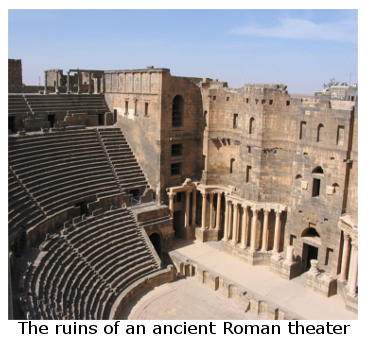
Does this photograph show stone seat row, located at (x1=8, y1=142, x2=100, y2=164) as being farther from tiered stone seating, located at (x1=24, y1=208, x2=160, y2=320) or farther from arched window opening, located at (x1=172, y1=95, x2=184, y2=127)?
arched window opening, located at (x1=172, y1=95, x2=184, y2=127)

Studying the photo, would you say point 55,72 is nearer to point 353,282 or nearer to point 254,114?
point 254,114

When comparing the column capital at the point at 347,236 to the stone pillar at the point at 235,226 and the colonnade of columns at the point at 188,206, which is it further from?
the colonnade of columns at the point at 188,206

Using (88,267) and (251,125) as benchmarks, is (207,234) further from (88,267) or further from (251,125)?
(88,267)

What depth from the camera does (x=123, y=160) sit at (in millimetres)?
28625

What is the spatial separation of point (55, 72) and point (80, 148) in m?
12.5

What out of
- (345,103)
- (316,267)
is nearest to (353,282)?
(316,267)

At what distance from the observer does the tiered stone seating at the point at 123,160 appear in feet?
90.8

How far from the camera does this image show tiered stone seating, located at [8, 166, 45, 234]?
65.7ft

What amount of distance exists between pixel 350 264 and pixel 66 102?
23039mm

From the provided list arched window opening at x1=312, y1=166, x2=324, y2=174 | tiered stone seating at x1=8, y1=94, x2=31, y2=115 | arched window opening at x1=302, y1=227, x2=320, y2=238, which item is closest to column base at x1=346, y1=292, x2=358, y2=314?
arched window opening at x1=302, y1=227, x2=320, y2=238

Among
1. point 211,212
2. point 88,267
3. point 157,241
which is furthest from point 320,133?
point 88,267

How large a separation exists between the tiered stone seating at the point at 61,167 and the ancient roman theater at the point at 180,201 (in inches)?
3.5

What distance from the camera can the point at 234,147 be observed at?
27812 millimetres

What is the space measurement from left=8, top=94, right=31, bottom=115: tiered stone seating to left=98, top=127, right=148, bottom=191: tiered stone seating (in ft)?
17.8
